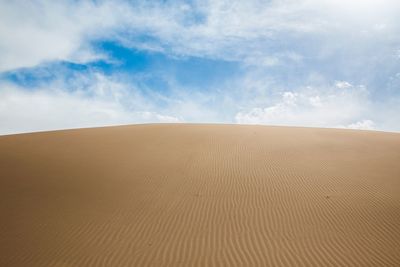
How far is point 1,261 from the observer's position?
18.7 ft

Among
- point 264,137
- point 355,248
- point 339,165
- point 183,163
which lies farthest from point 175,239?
point 264,137

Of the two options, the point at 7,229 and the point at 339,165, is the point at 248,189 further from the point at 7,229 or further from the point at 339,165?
the point at 7,229

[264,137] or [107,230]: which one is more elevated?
[264,137]

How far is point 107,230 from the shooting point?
23.4 ft

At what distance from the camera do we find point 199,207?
8.80 m

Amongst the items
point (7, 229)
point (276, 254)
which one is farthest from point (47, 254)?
point (276, 254)

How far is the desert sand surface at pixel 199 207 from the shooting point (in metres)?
6.06

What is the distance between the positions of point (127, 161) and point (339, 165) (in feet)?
33.6

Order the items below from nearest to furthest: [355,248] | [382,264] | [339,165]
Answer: [382,264] < [355,248] < [339,165]

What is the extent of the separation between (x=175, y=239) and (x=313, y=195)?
5.43 metres

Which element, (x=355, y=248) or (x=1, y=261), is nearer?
(x=1, y=261)

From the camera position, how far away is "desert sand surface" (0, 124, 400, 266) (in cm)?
606

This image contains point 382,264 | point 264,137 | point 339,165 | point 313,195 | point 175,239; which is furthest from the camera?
point 264,137

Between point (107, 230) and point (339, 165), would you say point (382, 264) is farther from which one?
point (339, 165)
